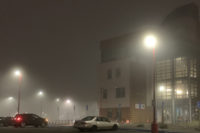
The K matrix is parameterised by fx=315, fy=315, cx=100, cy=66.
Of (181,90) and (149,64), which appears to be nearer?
(181,90)

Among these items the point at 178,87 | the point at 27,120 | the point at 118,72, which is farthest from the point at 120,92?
the point at 27,120

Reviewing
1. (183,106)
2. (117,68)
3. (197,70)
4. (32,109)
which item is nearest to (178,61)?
(197,70)

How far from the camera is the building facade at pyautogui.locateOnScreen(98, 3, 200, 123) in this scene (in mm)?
48500

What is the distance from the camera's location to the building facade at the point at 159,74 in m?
48.5

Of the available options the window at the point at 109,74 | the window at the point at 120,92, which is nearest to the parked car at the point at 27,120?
the window at the point at 120,92

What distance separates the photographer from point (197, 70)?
160ft

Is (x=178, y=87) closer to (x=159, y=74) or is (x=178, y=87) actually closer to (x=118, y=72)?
(x=159, y=74)

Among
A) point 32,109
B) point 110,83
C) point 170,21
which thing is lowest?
point 32,109

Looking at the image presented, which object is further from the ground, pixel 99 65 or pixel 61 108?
pixel 99 65

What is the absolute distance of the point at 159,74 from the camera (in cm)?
5272

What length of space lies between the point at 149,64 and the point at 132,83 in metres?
5.13

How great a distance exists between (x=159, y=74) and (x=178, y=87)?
4601 mm

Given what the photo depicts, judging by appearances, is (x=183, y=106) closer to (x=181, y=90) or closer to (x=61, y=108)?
(x=181, y=90)

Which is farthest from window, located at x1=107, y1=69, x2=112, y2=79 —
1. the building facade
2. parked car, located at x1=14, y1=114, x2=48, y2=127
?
parked car, located at x1=14, y1=114, x2=48, y2=127
